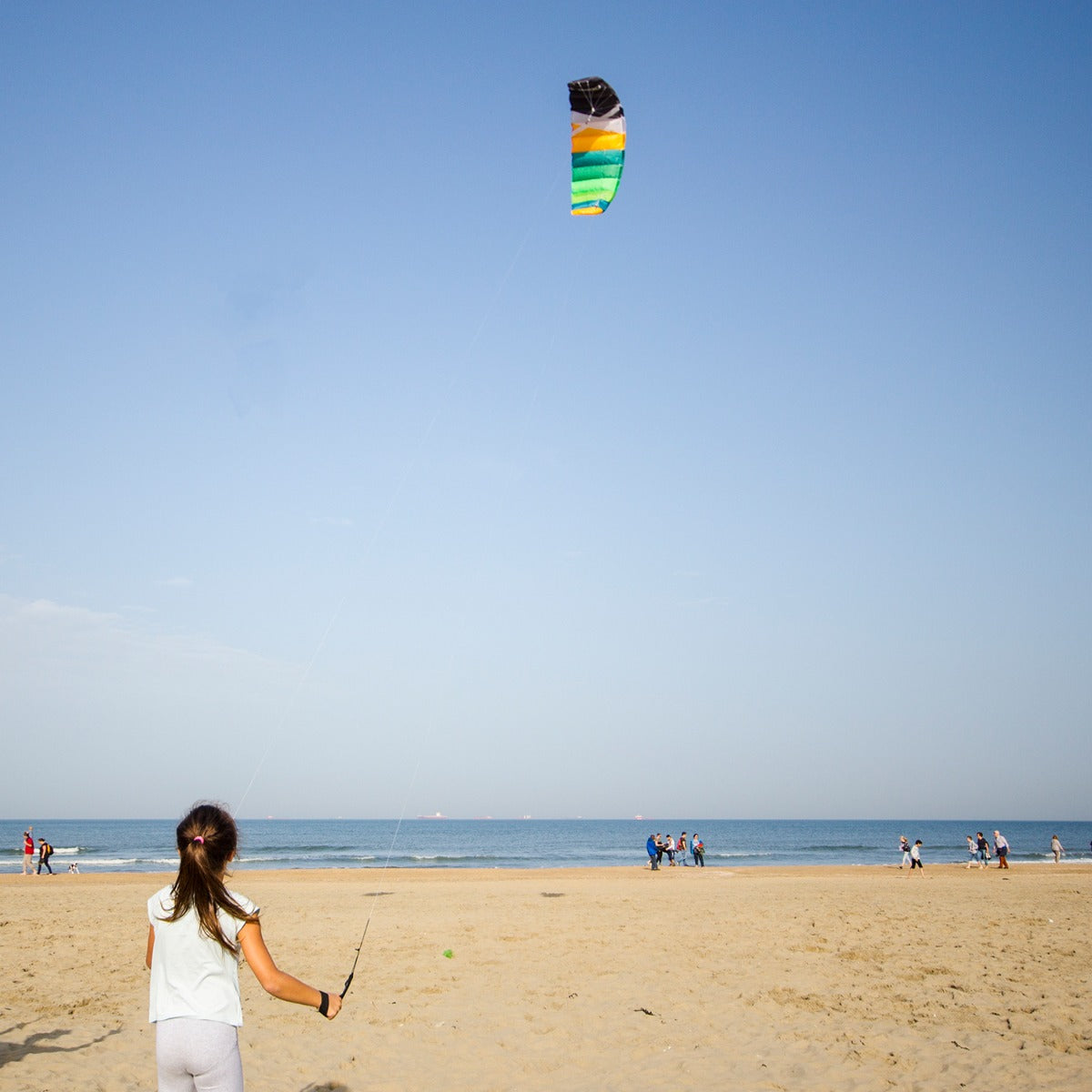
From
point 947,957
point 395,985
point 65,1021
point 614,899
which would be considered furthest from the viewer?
point 614,899

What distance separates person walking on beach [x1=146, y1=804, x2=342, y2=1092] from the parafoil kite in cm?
767

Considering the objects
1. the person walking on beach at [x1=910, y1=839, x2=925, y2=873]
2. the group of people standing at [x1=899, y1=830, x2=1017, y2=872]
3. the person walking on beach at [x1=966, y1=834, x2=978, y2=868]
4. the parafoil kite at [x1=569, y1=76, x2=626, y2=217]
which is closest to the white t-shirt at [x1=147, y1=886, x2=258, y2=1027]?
the parafoil kite at [x1=569, y1=76, x2=626, y2=217]

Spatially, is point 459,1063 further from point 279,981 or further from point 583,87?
point 583,87

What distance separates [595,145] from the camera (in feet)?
29.9

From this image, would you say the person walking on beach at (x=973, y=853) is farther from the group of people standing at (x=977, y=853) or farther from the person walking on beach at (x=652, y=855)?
the person walking on beach at (x=652, y=855)

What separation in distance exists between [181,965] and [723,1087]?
3.74 meters

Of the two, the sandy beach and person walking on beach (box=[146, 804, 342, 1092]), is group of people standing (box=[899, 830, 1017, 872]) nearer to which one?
the sandy beach

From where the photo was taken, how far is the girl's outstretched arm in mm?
2723

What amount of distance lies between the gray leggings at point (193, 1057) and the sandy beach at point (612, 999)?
9.94 ft

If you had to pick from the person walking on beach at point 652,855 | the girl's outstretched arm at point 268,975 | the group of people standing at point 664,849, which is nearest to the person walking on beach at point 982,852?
the group of people standing at point 664,849

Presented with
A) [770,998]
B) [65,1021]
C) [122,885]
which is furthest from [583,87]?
[122,885]

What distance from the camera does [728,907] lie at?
12.9m

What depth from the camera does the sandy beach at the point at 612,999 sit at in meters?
5.48

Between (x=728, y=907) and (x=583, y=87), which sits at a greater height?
(x=583, y=87)
